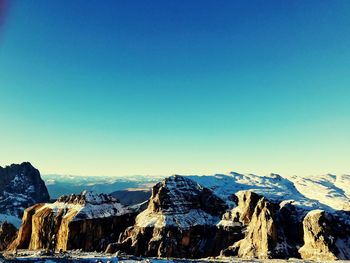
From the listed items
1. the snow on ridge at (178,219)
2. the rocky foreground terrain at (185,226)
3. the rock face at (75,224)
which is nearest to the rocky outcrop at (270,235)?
the rocky foreground terrain at (185,226)

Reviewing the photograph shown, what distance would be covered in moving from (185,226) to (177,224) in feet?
10.2

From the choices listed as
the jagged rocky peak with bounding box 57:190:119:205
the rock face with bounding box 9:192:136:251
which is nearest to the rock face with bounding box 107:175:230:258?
the rock face with bounding box 9:192:136:251

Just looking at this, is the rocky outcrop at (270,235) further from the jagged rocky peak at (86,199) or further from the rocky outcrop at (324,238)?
the jagged rocky peak at (86,199)

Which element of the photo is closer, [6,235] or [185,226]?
[185,226]

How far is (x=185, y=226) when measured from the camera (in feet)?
421

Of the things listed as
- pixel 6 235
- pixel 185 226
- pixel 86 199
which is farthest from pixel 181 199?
pixel 6 235

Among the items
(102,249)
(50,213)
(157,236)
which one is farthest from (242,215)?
(50,213)

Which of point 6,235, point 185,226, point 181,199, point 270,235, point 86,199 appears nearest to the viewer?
point 270,235

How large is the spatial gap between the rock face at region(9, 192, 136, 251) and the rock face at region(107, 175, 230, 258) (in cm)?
991

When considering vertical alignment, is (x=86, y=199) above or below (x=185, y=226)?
above

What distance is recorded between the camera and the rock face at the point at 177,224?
121 meters

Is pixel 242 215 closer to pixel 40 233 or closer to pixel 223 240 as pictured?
pixel 223 240

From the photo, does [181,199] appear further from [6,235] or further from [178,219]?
[6,235]

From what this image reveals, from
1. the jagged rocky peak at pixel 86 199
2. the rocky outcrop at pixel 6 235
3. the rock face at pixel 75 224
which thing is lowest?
the rocky outcrop at pixel 6 235
